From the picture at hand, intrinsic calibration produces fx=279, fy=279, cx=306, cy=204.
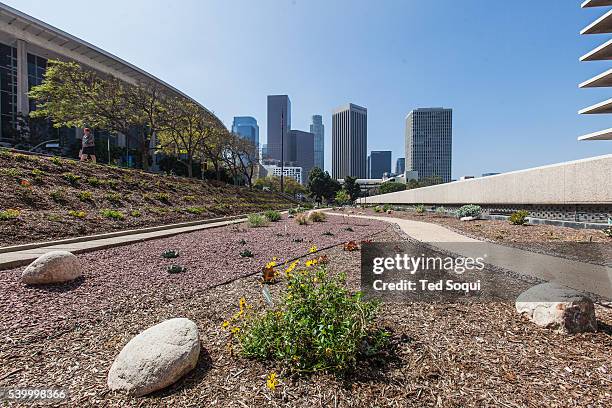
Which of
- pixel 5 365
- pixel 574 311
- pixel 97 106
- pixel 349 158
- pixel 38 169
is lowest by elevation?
pixel 5 365

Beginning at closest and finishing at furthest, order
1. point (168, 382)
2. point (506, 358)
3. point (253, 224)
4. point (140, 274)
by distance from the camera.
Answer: point (168, 382) → point (506, 358) → point (140, 274) → point (253, 224)

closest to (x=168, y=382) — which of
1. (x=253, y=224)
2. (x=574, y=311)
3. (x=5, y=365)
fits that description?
(x=5, y=365)

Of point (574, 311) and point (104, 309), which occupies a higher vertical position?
point (574, 311)

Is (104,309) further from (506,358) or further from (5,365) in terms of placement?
(506,358)

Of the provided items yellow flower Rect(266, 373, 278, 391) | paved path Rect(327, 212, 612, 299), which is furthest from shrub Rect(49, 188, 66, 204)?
paved path Rect(327, 212, 612, 299)

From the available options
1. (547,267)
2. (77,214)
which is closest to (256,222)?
(77,214)

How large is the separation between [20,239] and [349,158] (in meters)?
186

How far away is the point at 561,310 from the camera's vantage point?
290 centimetres

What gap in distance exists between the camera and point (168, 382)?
7.39 feet

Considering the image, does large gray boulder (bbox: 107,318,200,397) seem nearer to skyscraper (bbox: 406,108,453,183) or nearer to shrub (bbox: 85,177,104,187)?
shrub (bbox: 85,177,104,187)

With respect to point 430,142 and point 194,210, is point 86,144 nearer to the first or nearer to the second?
point 194,210

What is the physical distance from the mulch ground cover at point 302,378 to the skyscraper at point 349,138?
182 meters

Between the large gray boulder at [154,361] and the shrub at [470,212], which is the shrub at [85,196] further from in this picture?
the shrub at [470,212]

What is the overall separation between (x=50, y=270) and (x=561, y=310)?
6.56 meters
